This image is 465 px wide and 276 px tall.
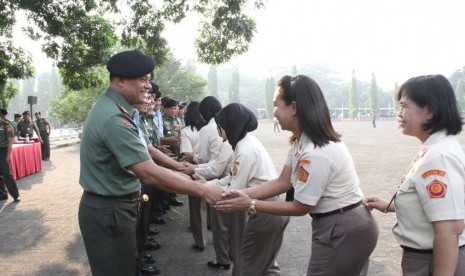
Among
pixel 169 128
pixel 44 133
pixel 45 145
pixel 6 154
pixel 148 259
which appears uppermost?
pixel 169 128

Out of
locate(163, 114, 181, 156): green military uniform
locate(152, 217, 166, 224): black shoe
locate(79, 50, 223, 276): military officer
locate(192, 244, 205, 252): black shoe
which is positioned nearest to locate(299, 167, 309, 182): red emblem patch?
locate(79, 50, 223, 276): military officer

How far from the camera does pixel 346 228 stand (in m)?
2.24

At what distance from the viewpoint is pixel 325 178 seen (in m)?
2.16

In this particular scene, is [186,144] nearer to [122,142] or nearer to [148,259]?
[148,259]

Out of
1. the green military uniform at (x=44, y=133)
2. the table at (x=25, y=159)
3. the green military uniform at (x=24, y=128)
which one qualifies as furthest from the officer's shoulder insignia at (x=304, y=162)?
the green military uniform at (x=44, y=133)

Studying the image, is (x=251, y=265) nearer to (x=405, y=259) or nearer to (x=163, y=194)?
(x=405, y=259)

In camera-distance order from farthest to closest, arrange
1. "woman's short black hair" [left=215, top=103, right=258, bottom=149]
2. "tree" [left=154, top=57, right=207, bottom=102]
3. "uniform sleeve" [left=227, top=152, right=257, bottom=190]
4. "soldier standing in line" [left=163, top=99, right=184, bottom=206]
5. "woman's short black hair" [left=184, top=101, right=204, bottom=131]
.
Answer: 1. "tree" [left=154, top=57, right=207, bottom=102]
2. "soldier standing in line" [left=163, top=99, right=184, bottom=206]
3. "woman's short black hair" [left=184, top=101, right=204, bottom=131]
4. "woman's short black hair" [left=215, top=103, right=258, bottom=149]
5. "uniform sleeve" [left=227, top=152, right=257, bottom=190]

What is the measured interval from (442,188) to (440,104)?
1.24 feet

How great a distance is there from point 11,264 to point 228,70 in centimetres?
16699

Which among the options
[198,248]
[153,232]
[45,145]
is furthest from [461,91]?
[198,248]

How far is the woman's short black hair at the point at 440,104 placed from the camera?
5.93ft

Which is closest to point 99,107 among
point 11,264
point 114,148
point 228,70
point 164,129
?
point 114,148

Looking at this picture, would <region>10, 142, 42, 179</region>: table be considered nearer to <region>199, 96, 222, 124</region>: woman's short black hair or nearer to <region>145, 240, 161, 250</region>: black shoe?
<region>145, 240, 161, 250</region>: black shoe

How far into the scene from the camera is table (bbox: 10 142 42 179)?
10.8m
